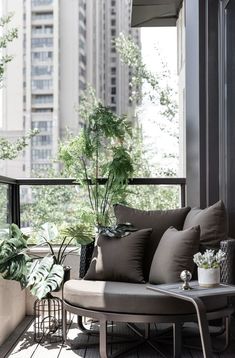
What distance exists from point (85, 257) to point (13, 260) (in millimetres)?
548

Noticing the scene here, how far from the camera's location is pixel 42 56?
2486 centimetres

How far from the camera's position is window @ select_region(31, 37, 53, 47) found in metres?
25.1

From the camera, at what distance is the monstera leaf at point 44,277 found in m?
3.89

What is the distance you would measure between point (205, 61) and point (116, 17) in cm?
1828

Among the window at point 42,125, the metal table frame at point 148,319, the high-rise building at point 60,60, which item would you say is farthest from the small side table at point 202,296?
the window at point 42,125

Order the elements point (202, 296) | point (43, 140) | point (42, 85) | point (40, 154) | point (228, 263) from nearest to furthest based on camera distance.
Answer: point (202, 296) → point (228, 263) → point (40, 154) → point (43, 140) → point (42, 85)

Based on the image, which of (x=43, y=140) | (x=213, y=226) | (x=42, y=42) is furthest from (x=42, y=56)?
(x=213, y=226)

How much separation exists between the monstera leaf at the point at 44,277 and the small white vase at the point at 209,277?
49.8 inches

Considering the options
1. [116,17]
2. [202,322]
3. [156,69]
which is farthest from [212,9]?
[116,17]

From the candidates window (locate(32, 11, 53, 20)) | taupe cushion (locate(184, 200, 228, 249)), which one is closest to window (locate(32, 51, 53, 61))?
window (locate(32, 11, 53, 20))

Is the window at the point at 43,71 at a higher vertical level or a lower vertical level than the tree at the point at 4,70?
higher

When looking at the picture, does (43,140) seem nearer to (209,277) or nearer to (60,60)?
(60,60)

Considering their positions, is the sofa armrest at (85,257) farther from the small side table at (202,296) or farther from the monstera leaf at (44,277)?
the small side table at (202,296)

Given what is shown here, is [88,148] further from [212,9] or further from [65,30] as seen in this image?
[65,30]
